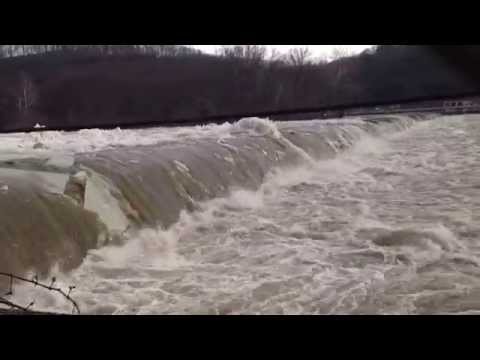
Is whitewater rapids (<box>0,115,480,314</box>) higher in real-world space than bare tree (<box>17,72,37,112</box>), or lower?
lower

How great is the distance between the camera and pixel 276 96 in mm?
6625

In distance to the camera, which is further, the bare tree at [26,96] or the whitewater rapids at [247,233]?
the bare tree at [26,96]

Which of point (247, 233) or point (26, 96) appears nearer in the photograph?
point (247, 233)

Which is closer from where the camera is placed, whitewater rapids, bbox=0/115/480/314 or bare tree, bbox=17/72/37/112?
whitewater rapids, bbox=0/115/480/314

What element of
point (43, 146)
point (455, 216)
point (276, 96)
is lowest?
point (455, 216)

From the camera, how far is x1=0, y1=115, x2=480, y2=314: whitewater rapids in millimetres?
3027

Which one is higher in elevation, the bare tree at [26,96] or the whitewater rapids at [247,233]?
the bare tree at [26,96]

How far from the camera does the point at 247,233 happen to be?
14.9ft

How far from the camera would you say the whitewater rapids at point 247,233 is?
3.03m
